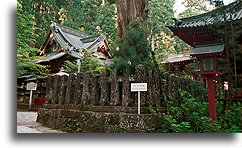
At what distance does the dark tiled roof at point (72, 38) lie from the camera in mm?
3154

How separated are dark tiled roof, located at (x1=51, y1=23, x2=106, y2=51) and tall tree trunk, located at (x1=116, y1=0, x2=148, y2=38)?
2.34 ft

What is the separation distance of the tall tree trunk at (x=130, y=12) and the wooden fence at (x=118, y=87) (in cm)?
88

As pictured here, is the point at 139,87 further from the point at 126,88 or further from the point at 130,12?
the point at 130,12

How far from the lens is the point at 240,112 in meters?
1.97

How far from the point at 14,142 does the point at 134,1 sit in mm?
2569

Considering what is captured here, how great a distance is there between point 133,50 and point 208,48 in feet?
3.26

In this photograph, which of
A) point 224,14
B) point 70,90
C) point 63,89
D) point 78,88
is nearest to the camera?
point 224,14

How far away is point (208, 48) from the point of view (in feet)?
7.30

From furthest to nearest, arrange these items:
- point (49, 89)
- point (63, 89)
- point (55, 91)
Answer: point (49, 89) < point (55, 91) < point (63, 89)

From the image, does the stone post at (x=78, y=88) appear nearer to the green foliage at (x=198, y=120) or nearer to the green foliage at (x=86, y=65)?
the green foliage at (x=86, y=65)

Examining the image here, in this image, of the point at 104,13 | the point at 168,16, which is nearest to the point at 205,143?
the point at 168,16

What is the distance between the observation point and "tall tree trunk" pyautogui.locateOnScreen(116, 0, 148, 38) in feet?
8.62

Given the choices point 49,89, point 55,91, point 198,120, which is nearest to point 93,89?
point 55,91

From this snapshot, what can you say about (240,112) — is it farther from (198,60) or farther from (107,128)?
(107,128)
